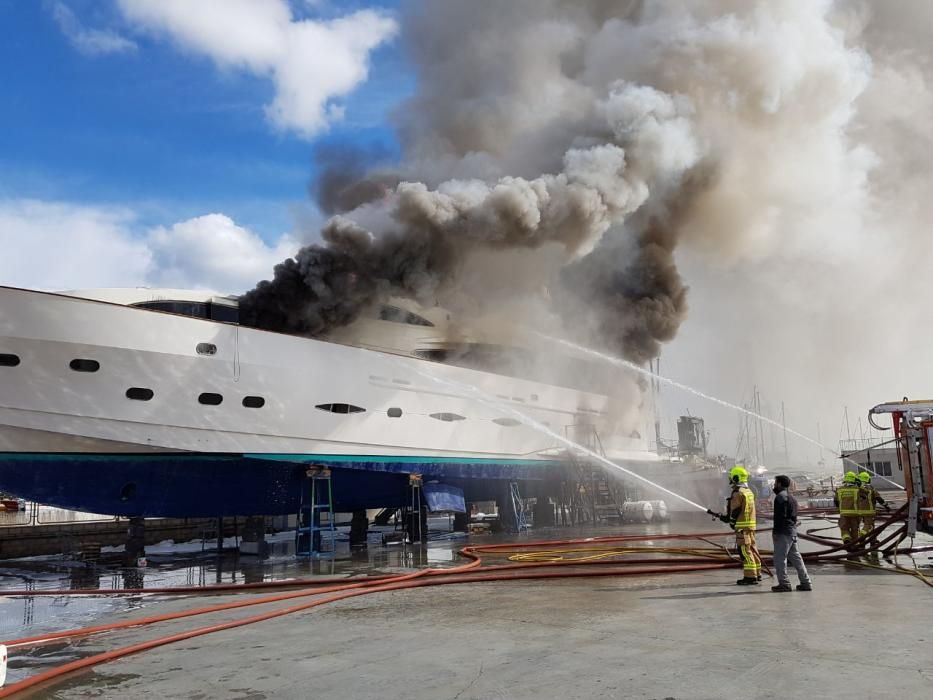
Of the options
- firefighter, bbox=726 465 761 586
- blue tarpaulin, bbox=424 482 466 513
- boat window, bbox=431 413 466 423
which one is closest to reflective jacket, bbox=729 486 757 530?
firefighter, bbox=726 465 761 586

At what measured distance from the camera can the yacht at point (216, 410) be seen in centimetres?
1338

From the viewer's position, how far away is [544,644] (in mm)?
5938

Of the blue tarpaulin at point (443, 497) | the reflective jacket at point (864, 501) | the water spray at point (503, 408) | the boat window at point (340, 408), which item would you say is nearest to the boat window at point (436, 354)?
the water spray at point (503, 408)

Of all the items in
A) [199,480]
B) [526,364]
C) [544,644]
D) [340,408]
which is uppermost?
[526,364]

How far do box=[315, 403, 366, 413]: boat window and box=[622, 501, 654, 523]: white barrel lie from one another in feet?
39.4

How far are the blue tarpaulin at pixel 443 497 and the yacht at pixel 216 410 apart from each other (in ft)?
1.27

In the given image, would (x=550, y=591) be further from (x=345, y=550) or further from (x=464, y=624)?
(x=345, y=550)

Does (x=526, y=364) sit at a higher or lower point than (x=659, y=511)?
higher

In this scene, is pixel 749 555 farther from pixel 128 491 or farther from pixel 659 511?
pixel 659 511

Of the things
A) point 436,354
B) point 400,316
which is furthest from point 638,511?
point 400,316

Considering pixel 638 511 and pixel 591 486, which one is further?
pixel 638 511

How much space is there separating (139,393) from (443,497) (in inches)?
341

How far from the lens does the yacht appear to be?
1338 cm

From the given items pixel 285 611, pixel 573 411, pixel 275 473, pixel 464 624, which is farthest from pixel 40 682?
pixel 573 411
